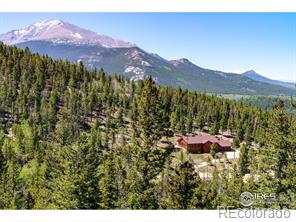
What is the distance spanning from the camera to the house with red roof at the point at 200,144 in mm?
95688

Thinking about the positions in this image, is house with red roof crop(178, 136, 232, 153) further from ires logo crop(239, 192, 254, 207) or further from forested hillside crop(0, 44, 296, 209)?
ires logo crop(239, 192, 254, 207)

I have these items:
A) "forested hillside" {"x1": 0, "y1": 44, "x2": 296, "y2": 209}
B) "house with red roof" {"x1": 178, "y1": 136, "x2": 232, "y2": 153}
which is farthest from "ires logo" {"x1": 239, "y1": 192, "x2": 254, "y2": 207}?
"house with red roof" {"x1": 178, "y1": 136, "x2": 232, "y2": 153}

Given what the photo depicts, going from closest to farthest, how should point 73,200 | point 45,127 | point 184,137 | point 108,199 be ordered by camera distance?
1. point 73,200
2. point 108,199
3. point 45,127
4. point 184,137

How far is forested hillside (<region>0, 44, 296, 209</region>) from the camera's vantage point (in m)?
20.9

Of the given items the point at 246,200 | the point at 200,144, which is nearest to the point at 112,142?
the point at 200,144

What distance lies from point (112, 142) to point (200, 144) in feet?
78.5

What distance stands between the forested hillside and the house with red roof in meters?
5.18

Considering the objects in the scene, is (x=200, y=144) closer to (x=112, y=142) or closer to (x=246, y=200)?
(x=112, y=142)

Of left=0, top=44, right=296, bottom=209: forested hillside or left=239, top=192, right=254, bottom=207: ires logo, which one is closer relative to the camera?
left=239, top=192, right=254, bottom=207: ires logo
